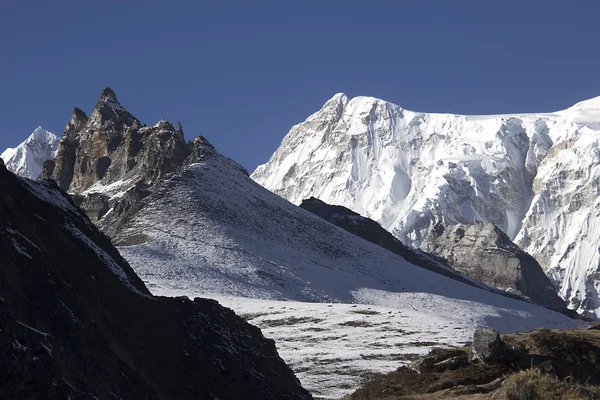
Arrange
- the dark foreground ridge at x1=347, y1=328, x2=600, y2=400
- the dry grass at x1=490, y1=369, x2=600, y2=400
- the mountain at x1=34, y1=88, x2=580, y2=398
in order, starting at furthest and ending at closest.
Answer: the mountain at x1=34, y1=88, x2=580, y2=398
the dark foreground ridge at x1=347, y1=328, x2=600, y2=400
the dry grass at x1=490, y1=369, x2=600, y2=400

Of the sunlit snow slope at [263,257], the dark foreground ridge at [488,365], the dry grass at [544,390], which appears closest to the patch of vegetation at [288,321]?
the sunlit snow slope at [263,257]

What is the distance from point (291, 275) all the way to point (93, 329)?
111m

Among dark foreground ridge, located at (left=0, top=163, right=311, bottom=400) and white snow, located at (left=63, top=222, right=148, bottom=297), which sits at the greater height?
white snow, located at (left=63, top=222, right=148, bottom=297)

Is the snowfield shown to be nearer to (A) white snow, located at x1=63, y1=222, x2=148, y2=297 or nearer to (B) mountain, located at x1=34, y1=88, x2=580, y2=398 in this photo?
(B) mountain, located at x1=34, y1=88, x2=580, y2=398

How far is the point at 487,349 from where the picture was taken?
40500mm

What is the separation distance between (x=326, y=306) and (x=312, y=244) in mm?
45488

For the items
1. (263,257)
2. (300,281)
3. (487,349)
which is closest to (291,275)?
(300,281)

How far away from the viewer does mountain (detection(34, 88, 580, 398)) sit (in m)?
99.9

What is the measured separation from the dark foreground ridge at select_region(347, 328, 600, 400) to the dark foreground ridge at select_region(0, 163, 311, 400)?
514 cm

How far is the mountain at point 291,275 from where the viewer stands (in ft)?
328

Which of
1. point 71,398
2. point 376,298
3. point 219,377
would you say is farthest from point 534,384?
point 376,298

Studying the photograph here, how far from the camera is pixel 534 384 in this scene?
74.3 ft

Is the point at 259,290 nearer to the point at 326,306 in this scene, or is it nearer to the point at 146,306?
the point at 326,306

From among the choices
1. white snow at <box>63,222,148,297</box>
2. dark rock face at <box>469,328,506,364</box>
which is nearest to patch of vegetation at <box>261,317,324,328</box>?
white snow at <box>63,222,148,297</box>
